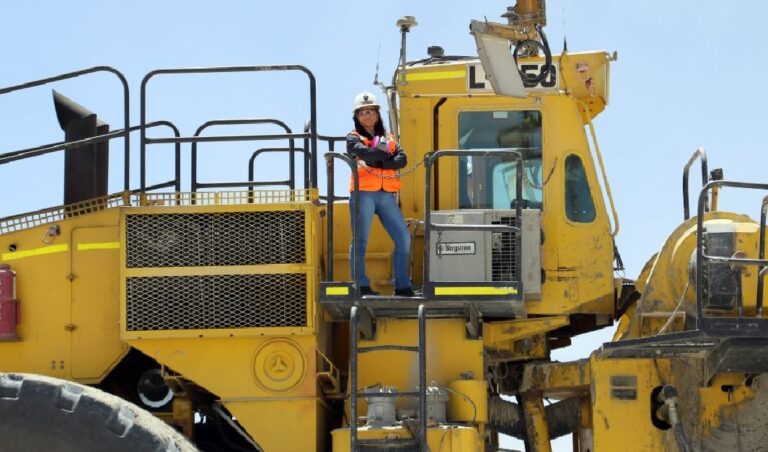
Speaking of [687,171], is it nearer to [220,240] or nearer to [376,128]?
[376,128]

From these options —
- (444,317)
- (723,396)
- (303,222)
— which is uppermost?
(303,222)

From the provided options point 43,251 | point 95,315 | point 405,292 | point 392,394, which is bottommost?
point 392,394

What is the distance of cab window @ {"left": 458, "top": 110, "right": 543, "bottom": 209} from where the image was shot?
1012cm

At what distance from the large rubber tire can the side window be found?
3.37m

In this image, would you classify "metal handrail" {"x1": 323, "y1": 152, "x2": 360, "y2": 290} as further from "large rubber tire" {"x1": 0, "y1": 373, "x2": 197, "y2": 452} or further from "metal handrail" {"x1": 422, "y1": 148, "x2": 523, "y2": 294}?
"large rubber tire" {"x1": 0, "y1": 373, "x2": 197, "y2": 452}

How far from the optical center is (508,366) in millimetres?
11016

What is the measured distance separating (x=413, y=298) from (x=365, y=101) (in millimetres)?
1481

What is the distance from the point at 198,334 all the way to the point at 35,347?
1.32m

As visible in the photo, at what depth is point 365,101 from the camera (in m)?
9.74

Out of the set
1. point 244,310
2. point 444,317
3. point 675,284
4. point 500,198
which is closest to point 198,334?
point 244,310

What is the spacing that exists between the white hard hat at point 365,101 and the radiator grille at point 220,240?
0.88m

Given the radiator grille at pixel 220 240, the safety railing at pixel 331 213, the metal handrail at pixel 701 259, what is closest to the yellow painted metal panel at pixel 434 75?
the safety railing at pixel 331 213

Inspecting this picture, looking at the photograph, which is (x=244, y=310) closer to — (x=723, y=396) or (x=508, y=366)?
(x=508, y=366)

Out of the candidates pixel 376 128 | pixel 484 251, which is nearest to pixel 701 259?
pixel 484 251
